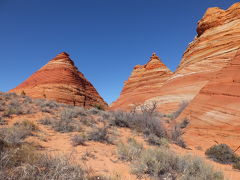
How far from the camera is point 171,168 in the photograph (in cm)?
354

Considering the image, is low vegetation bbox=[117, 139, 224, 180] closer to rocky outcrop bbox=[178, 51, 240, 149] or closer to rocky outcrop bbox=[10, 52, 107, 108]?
rocky outcrop bbox=[178, 51, 240, 149]

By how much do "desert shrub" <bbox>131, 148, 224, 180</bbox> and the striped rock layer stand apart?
12.9 metres

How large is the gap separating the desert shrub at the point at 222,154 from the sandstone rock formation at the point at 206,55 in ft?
33.3

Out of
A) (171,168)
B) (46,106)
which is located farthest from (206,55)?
(171,168)

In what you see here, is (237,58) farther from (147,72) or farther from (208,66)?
(147,72)

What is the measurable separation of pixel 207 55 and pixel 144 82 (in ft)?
53.9

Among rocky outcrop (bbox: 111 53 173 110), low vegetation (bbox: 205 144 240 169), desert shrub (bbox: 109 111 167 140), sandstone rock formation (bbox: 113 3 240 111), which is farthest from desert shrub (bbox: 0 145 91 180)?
rocky outcrop (bbox: 111 53 173 110)

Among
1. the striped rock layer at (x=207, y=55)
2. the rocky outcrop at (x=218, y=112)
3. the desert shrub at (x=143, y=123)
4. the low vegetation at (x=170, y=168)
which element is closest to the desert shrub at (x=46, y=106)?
the desert shrub at (x=143, y=123)

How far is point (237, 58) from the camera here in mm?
9680

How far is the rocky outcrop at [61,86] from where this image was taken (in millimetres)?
24884

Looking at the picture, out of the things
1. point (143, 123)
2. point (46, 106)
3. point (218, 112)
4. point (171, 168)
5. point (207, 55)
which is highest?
point (207, 55)

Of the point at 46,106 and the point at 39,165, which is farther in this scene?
the point at 46,106

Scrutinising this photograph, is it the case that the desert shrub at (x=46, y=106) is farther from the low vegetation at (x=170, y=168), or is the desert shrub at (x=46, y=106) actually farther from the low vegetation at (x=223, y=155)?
the low vegetation at (x=223, y=155)

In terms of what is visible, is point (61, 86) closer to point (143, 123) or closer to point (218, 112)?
point (143, 123)
